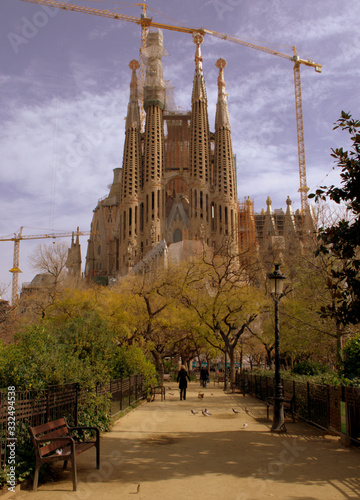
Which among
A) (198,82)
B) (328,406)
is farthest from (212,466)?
(198,82)

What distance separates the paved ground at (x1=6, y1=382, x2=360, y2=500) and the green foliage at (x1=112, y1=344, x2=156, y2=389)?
148 inches

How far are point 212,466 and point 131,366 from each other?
365 inches

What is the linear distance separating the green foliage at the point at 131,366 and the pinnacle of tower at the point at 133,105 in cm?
8237

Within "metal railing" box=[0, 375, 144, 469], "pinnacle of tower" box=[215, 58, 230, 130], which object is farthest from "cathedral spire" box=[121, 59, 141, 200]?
"metal railing" box=[0, 375, 144, 469]

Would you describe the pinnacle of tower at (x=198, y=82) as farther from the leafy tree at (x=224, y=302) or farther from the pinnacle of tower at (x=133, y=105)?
the leafy tree at (x=224, y=302)

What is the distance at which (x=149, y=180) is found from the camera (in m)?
91.4

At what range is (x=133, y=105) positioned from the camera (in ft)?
320

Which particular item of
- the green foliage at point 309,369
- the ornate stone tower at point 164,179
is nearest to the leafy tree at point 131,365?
the green foliage at point 309,369

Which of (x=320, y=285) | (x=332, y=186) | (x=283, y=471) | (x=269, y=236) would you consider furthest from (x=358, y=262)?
(x=269, y=236)

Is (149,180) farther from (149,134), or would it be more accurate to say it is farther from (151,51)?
(151,51)

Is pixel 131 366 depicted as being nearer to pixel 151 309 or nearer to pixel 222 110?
pixel 151 309

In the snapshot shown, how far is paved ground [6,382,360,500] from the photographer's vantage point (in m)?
6.01

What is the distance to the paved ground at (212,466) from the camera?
601 cm

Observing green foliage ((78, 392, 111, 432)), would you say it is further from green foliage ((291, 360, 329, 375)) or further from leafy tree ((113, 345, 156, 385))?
green foliage ((291, 360, 329, 375))
